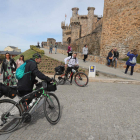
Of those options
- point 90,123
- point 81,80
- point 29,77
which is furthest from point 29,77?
point 81,80

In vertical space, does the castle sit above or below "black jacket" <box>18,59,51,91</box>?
above

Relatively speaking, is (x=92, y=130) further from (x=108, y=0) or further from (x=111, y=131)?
(x=108, y=0)

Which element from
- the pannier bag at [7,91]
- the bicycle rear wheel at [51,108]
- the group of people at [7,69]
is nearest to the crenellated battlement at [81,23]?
the group of people at [7,69]

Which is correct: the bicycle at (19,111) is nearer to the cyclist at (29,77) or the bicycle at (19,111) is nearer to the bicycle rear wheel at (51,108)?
the bicycle rear wheel at (51,108)

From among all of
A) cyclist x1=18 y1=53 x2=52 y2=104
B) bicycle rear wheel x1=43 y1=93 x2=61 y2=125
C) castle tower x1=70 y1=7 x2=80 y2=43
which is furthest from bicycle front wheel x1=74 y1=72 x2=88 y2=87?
castle tower x1=70 y1=7 x2=80 y2=43

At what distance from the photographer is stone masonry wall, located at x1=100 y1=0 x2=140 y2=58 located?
1279cm

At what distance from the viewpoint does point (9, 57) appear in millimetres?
5379

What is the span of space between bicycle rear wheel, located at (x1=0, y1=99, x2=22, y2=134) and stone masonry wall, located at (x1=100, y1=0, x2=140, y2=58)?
44.8 ft

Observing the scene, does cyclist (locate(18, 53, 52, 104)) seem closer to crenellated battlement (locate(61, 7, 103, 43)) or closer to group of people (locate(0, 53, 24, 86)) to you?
group of people (locate(0, 53, 24, 86))

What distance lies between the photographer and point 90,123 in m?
2.86

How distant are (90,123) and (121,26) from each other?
13867 mm

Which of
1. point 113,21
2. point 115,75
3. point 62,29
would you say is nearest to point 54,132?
point 115,75

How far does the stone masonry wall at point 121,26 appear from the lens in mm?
12789

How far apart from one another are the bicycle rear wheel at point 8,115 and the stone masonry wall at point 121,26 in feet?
44.8
